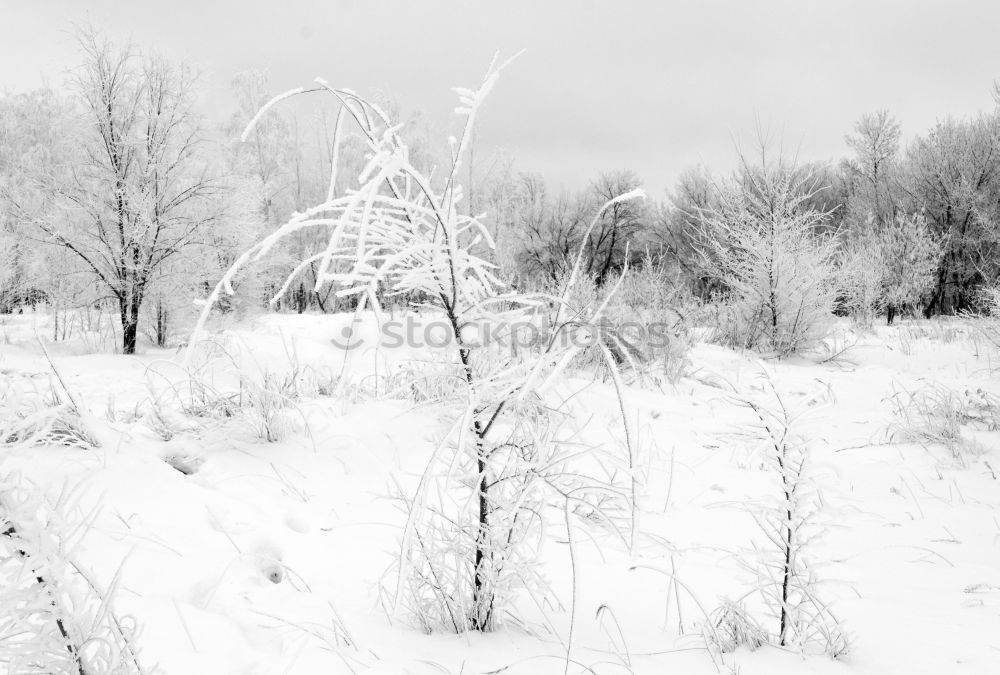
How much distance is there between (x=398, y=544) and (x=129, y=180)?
809cm

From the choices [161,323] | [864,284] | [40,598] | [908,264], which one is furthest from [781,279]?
[161,323]

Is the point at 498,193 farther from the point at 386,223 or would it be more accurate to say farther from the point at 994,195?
the point at 386,223

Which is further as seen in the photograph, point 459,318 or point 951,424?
point 951,424

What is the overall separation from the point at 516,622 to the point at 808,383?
531 cm

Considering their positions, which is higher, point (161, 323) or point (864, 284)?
point (864, 284)

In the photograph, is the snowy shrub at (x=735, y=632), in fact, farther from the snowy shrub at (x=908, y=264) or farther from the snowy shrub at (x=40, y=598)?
the snowy shrub at (x=908, y=264)

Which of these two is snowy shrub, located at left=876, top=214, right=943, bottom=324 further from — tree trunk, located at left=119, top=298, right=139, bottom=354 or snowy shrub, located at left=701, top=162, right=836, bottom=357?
tree trunk, located at left=119, top=298, right=139, bottom=354

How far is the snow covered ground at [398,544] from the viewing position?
3.92 ft

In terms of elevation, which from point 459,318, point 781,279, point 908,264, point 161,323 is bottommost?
point 161,323

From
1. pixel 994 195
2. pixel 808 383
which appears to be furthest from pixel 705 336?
pixel 994 195

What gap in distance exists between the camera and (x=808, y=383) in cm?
567

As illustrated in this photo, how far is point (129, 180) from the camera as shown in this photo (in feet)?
25.3

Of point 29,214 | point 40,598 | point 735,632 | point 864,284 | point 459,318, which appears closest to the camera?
point 40,598

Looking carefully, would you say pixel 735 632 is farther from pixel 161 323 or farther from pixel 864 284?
pixel 864 284
